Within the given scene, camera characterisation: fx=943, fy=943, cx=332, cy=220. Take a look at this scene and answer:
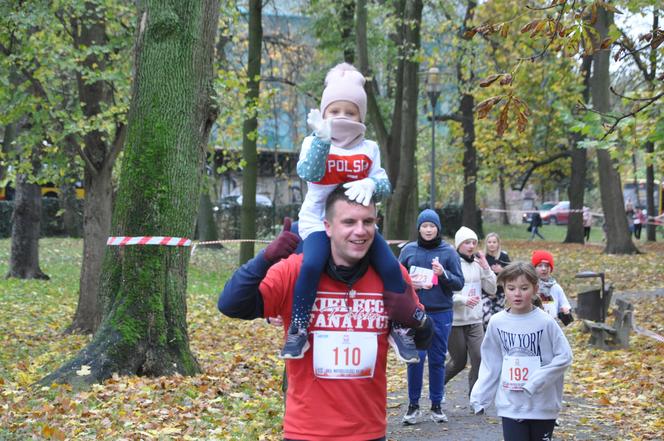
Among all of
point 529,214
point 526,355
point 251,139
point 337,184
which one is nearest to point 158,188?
point 526,355

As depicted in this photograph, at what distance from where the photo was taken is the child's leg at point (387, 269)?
4379mm

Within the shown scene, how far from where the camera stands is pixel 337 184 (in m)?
4.94

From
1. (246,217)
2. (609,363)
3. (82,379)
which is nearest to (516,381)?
(82,379)

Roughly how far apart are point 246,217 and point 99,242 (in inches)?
331

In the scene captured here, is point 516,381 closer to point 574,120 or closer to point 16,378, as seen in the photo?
point 16,378

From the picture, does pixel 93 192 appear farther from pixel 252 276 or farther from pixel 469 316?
pixel 252 276

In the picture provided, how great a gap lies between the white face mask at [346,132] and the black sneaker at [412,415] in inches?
188

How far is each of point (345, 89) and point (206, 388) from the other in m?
5.36

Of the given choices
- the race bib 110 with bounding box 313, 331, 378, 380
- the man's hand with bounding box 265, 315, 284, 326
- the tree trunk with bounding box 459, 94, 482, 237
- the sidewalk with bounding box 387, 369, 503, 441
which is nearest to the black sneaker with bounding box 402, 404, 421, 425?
the sidewalk with bounding box 387, 369, 503, 441

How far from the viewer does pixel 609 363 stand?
13117 mm

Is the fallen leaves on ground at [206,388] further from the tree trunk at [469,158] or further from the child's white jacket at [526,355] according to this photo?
the tree trunk at [469,158]

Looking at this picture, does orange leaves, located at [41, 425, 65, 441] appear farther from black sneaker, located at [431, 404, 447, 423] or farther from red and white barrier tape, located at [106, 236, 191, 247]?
black sneaker, located at [431, 404, 447, 423]

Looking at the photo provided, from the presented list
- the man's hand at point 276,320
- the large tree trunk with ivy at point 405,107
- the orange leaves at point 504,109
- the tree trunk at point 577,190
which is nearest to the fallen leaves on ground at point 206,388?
the orange leaves at point 504,109

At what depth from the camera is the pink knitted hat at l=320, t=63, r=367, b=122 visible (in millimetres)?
5043
